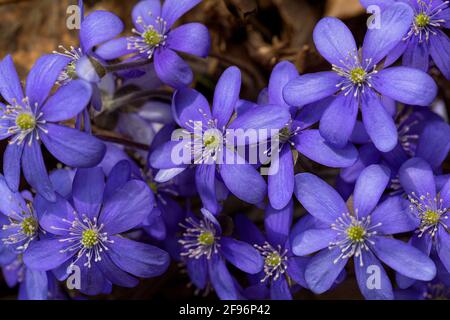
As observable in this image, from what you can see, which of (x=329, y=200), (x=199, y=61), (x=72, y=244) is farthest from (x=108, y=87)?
(x=329, y=200)

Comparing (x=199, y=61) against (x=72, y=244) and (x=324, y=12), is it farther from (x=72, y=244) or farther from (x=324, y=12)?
(x=72, y=244)

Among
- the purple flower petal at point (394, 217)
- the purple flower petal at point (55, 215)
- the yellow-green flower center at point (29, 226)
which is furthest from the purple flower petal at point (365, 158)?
the yellow-green flower center at point (29, 226)

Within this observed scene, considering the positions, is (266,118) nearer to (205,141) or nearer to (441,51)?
(205,141)

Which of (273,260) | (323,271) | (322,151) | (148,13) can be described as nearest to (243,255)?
(273,260)

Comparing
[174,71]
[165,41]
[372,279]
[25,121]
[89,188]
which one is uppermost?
[165,41]

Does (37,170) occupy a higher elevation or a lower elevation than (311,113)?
lower

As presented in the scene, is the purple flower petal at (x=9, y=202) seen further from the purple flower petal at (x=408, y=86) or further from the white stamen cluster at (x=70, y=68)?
the purple flower petal at (x=408, y=86)
